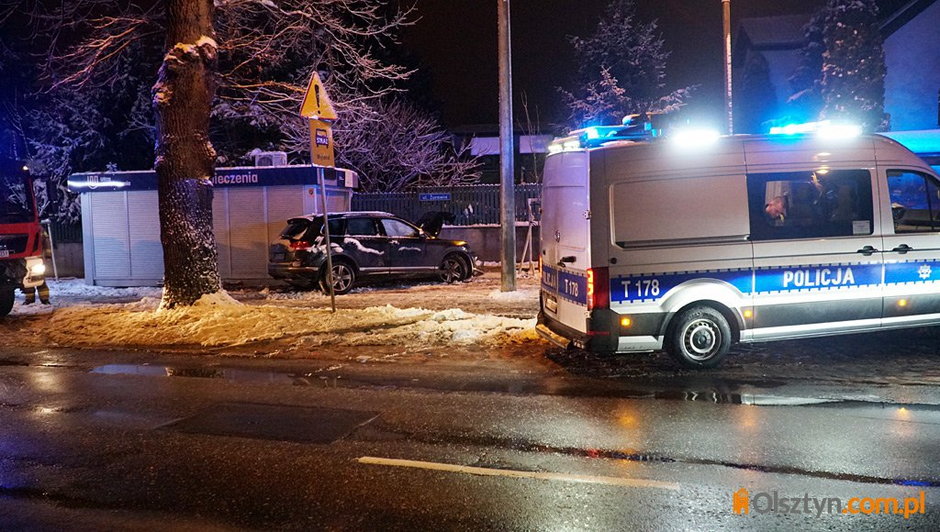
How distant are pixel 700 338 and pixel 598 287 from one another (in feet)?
4.40

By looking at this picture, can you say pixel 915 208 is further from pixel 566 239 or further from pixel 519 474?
pixel 519 474

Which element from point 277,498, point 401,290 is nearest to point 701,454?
point 277,498

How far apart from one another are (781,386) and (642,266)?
1.77m

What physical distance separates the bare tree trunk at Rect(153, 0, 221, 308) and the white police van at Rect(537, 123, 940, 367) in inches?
253

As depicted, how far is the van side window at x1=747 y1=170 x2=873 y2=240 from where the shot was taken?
7.46 m

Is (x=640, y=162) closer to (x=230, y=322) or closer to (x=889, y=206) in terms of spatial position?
(x=889, y=206)

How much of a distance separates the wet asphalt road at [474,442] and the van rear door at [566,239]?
29.1 inches

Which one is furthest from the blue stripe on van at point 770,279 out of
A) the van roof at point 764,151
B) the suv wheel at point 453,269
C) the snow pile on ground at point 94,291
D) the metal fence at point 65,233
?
the metal fence at point 65,233

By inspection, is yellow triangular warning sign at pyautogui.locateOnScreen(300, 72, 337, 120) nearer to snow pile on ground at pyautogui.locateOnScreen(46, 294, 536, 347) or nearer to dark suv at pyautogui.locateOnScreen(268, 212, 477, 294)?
snow pile on ground at pyautogui.locateOnScreen(46, 294, 536, 347)

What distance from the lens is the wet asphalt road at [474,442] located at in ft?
14.0

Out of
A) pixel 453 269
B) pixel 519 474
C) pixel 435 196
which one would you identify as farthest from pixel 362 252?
pixel 519 474

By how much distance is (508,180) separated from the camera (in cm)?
1375

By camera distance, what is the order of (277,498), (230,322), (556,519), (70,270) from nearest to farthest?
(556,519), (277,498), (230,322), (70,270)

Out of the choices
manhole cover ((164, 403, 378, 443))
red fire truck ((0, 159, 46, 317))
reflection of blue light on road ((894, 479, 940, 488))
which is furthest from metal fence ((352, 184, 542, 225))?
reflection of blue light on road ((894, 479, 940, 488))
